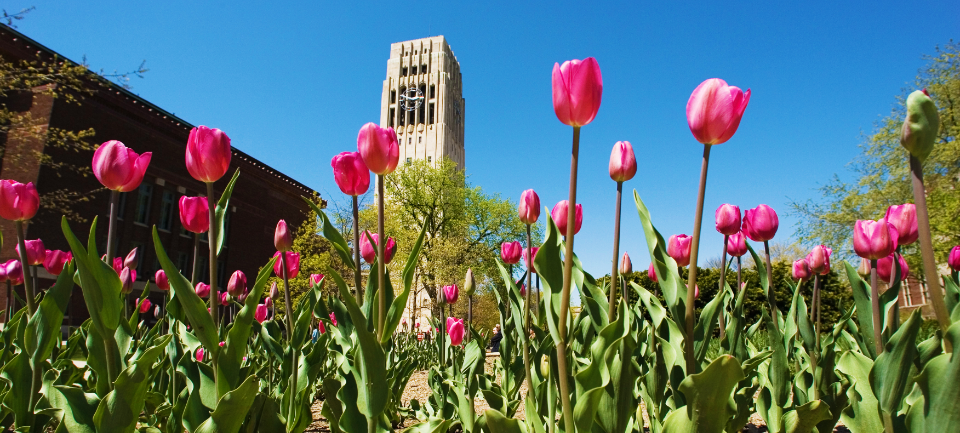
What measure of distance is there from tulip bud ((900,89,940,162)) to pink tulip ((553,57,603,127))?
59 cm

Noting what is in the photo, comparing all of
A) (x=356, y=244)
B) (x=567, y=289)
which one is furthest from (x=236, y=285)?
(x=567, y=289)

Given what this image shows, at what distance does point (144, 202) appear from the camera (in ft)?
69.7

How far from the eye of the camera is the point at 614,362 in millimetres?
1395

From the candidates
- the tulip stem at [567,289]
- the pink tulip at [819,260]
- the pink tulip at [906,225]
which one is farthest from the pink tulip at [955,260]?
the tulip stem at [567,289]

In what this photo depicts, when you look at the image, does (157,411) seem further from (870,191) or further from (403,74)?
(403,74)

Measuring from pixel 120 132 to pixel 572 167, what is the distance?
2324 centimetres

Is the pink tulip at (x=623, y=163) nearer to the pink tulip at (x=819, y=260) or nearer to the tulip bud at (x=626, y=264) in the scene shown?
the tulip bud at (x=626, y=264)

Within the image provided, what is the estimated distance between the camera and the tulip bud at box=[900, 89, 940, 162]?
0.98 meters

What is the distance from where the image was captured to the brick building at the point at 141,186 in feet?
54.2

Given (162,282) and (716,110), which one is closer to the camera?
(716,110)

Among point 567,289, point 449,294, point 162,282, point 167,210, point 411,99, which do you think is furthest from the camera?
point 411,99

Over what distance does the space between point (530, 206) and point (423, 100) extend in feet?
172

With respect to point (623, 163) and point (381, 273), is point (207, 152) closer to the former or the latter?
point (381, 273)

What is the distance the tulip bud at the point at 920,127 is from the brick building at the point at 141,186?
14.6m
